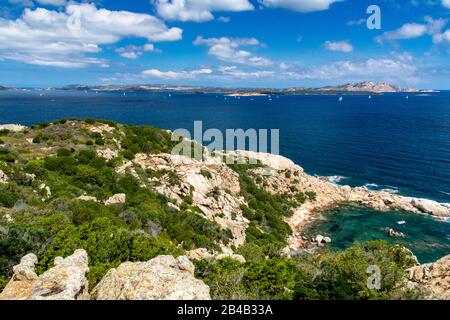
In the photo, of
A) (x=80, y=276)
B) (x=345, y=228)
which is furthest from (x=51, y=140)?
(x=345, y=228)

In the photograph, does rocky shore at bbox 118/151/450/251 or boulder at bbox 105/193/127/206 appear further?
rocky shore at bbox 118/151/450/251

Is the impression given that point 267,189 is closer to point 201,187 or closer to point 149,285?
point 201,187

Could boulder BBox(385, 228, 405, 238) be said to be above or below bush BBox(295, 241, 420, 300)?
below

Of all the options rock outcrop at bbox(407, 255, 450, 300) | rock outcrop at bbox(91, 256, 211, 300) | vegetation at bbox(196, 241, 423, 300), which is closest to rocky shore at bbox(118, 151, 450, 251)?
vegetation at bbox(196, 241, 423, 300)

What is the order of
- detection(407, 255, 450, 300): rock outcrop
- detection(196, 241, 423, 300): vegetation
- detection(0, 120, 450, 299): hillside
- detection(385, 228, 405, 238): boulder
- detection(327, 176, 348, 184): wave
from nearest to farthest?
detection(196, 241, 423, 300): vegetation
detection(0, 120, 450, 299): hillside
detection(407, 255, 450, 300): rock outcrop
detection(385, 228, 405, 238): boulder
detection(327, 176, 348, 184): wave

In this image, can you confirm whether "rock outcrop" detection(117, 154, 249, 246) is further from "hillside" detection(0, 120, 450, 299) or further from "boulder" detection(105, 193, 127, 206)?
"boulder" detection(105, 193, 127, 206)
